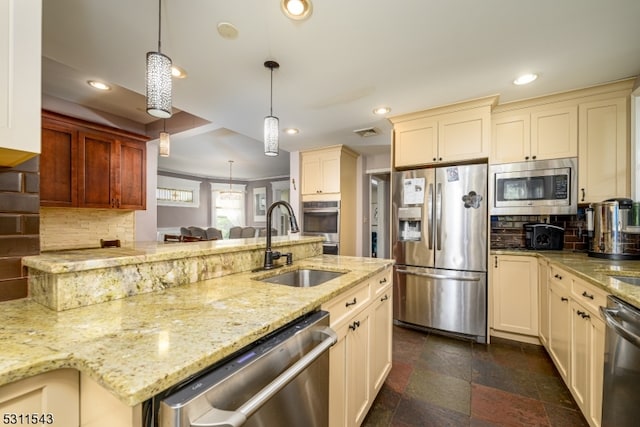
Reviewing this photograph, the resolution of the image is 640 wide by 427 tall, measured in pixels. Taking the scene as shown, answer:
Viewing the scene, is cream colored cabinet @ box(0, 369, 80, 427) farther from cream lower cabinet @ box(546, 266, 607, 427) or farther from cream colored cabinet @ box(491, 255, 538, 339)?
cream colored cabinet @ box(491, 255, 538, 339)

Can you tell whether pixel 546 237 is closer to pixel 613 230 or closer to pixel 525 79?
pixel 613 230

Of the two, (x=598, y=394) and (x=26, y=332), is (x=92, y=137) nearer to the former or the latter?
(x=26, y=332)

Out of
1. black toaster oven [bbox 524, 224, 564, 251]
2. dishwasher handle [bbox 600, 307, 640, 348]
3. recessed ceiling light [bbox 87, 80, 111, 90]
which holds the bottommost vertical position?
dishwasher handle [bbox 600, 307, 640, 348]

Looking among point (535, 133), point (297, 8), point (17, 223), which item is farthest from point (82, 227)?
point (535, 133)

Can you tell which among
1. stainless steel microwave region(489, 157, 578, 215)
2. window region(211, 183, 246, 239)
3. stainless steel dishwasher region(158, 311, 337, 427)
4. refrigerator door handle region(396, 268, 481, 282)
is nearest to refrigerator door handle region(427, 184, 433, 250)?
refrigerator door handle region(396, 268, 481, 282)

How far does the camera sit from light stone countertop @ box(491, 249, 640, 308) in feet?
3.99

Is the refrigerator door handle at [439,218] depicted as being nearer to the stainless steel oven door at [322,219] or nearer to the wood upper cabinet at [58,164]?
the stainless steel oven door at [322,219]

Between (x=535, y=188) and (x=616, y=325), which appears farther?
(x=535, y=188)

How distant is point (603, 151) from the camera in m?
2.31

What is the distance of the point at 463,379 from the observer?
6.56ft

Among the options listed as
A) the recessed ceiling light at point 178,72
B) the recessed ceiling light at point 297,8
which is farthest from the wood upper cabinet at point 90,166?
the recessed ceiling light at point 297,8

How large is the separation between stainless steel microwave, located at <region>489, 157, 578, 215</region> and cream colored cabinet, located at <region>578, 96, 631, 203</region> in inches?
3.3

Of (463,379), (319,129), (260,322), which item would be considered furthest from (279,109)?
(463,379)

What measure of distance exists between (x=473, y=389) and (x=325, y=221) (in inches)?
102
